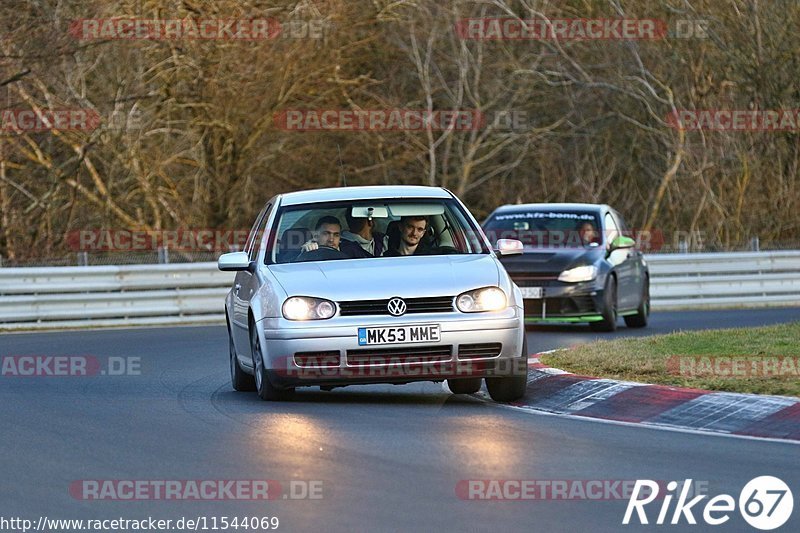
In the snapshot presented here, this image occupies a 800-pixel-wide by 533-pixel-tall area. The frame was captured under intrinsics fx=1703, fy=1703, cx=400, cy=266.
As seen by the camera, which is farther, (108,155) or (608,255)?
(108,155)

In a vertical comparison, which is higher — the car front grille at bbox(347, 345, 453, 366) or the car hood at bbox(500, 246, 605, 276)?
the car front grille at bbox(347, 345, 453, 366)

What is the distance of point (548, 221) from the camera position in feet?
70.1

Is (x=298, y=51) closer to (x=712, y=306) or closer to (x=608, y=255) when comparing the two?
(x=712, y=306)

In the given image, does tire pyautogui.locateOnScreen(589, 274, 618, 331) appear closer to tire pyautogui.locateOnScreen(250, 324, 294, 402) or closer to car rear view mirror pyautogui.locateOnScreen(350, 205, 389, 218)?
car rear view mirror pyautogui.locateOnScreen(350, 205, 389, 218)

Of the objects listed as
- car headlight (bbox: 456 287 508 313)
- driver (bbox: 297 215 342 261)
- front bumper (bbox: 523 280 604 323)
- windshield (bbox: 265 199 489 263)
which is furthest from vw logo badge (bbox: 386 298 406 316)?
front bumper (bbox: 523 280 604 323)

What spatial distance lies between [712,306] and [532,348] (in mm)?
11093

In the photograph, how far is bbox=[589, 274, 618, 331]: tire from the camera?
2038cm

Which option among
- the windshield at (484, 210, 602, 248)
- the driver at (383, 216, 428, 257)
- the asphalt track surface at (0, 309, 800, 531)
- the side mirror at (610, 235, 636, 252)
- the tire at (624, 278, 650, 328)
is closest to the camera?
the asphalt track surface at (0, 309, 800, 531)

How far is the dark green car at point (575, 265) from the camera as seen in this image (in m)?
20.2

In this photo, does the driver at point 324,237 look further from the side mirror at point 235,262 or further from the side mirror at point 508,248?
the side mirror at point 508,248

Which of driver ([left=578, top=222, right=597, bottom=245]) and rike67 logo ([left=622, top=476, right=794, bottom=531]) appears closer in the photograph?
rike67 logo ([left=622, top=476, right=794, bottom=531])

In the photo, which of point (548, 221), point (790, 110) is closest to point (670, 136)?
point (790, 110)

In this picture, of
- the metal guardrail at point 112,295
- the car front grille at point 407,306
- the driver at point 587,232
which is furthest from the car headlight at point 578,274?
the car front grille at point 407,306

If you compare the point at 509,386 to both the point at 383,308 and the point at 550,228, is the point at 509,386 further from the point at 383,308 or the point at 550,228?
the point at 550,228
